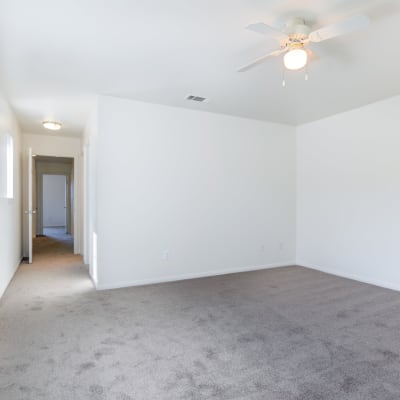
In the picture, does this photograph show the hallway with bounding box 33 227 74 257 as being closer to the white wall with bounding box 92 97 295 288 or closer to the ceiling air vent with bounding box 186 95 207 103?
the white wall with bounding box 92 97 295 288

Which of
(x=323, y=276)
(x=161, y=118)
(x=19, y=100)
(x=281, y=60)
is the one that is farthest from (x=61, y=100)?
(x=323, y=276)

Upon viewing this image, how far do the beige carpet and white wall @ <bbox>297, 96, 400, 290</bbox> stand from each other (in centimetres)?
54

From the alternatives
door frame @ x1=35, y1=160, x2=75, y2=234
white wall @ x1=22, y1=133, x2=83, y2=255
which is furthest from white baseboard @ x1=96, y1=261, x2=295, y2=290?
door frame @ x1=35, y1=160, x2=75, y2=234

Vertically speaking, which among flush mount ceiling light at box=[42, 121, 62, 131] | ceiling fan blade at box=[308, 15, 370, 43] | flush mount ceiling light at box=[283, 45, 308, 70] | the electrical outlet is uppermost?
flush mount ceiling light at box=[42, 121, 62, 131]

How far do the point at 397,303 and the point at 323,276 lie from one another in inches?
49.8

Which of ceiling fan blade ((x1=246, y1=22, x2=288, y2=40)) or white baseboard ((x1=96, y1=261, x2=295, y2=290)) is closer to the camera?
ceiling fan blade ((x1=246, y1=22, x2=288, y2=40))

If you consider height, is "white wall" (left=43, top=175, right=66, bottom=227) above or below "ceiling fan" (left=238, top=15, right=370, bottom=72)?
below

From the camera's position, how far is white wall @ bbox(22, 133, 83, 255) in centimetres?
617

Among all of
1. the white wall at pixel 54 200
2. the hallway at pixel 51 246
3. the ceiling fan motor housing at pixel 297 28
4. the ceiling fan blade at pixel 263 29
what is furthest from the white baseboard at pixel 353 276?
the white wall at pixel 54 200

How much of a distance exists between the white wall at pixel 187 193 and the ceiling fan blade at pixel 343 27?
101 inches

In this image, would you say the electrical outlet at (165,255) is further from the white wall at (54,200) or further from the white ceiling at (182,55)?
the white wall at (54,200)

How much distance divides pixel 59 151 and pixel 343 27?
19.4 ft

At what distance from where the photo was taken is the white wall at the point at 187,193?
4074mm

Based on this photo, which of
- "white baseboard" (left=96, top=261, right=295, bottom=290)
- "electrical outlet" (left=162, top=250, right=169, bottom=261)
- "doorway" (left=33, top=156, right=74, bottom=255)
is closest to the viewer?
"white baseboard" (left=96, top=261, right=295, bottom=290)
